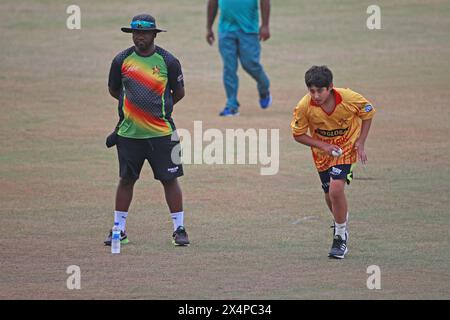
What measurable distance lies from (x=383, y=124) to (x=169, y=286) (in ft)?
29.6

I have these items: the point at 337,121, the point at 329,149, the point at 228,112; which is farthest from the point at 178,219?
the point at 228,112

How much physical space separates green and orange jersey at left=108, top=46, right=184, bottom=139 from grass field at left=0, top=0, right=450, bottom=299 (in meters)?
1.11

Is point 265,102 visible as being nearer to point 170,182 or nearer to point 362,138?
point 170,182

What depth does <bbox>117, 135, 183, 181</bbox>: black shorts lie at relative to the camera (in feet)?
34.3

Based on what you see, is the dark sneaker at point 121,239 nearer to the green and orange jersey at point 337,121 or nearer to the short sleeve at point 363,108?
the green and orange jersey at point 337,121

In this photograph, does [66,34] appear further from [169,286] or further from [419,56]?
[169,286]

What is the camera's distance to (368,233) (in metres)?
11.0

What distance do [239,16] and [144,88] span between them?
8.02 m

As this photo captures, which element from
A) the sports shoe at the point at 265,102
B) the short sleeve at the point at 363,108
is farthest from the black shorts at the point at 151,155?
the sports shoe at the point at 265,102

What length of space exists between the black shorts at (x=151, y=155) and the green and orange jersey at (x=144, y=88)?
60 millimetres

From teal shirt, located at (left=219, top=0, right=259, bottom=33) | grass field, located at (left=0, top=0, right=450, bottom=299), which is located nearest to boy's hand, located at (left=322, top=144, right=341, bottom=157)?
grass field, located at (left=0, top=0, right=450, bottom=299)

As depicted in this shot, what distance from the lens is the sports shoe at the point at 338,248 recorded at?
392 inches
